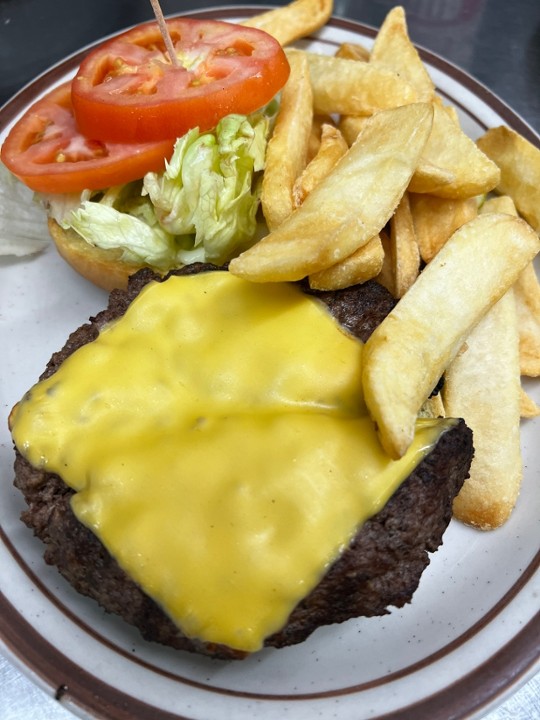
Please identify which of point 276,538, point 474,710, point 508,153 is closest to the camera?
point 276,538

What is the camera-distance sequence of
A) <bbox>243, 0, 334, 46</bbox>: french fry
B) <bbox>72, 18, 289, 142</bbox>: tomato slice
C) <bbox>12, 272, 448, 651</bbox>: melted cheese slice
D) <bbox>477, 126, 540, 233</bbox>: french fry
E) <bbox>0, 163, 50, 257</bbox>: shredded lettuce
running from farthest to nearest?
<bbox>243, 0, 334, 46</bbox>: french fry, <bbox>0, 163, 50, 257</bbox>: shredded lettuce, <bbox>477, 126, 540, 233</bbox>: french fry, <bbox>72, 18, 289, 142</bbox>: tomato slice, <bbox>12, 272, 448, 651</bbox>: melted cheese slice

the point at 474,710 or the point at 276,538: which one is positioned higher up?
the point at 276,538

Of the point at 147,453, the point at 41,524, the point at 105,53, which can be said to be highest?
the point at 105,53

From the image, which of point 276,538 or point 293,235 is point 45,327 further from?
point 276,538

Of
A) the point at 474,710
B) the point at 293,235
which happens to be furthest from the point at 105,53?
the point at 474,710

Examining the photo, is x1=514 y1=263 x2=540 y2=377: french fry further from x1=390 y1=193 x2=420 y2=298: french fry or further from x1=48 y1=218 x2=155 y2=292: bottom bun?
x1=48 y1=218 x2=155 y2=292: bottom bun

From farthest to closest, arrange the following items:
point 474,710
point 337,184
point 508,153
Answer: point 508,153 < point 337,184 < point 474,710

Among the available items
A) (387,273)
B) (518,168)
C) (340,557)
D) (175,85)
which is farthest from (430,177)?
(340,557)

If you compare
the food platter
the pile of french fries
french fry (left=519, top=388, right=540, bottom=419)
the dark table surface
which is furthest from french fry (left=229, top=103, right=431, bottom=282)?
the dark table surface
